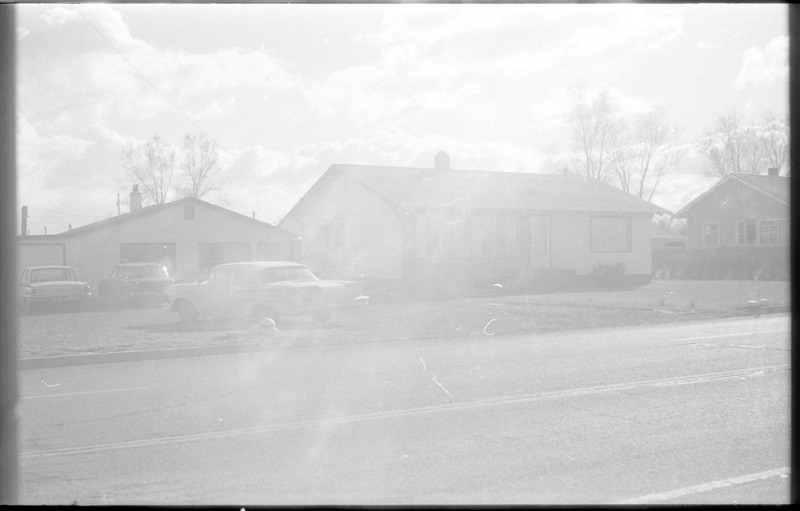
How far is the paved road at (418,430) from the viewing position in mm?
5598

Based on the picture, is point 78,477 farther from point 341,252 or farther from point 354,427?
point 341,252

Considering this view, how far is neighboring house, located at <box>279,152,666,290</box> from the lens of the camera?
3186cm

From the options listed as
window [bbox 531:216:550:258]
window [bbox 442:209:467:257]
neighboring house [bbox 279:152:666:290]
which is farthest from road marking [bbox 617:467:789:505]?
window [bbox 531:216:550:258]

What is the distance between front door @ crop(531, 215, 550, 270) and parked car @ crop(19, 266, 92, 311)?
17.7 m

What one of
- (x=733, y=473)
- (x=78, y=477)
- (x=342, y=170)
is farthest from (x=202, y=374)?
(x=342, y=170)

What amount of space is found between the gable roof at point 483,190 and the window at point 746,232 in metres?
4.55

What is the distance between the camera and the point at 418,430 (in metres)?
7.37

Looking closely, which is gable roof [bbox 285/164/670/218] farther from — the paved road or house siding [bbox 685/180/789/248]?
the paved road

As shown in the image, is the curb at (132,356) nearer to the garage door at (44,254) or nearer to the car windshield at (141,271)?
the car windshield at (141,271)

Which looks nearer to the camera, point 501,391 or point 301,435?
point 301,435

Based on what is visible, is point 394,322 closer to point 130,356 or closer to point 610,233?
point 130,356

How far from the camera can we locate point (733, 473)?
5.89m

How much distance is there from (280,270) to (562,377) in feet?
30.7

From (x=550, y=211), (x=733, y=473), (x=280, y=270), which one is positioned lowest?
(x=733, y=473)
